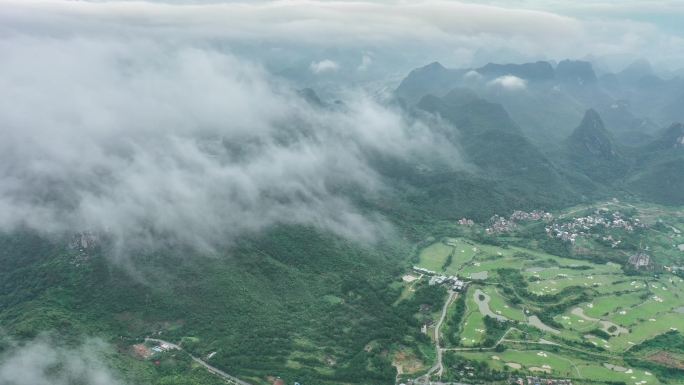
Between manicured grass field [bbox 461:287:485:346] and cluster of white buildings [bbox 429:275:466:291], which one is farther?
cluster of white buildings [bbox 429:275:466:291]

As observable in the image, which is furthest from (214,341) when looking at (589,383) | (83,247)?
(589,383)

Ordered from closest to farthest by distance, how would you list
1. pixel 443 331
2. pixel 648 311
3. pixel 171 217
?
pixel 443 331
pixel 648 311
pixel 171 217

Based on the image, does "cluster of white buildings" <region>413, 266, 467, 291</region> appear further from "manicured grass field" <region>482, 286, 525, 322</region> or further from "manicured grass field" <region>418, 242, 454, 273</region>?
"manicured grass field" <region>482, 286, 525, 322</region>

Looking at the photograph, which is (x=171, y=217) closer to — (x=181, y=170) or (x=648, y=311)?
(x=181, y=170)

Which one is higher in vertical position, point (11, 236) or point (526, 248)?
point (11, 236)

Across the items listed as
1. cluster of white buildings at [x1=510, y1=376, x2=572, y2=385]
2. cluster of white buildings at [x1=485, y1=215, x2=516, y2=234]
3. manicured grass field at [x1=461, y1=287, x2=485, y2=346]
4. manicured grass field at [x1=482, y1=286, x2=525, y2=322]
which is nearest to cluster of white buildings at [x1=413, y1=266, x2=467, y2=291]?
manicured grass field at [x1=482, y1=286, x2=525, y2=322]

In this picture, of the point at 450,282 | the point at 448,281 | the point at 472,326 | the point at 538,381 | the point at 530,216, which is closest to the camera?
the point at 538,381

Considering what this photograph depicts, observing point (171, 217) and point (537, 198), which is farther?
point (537, 198)

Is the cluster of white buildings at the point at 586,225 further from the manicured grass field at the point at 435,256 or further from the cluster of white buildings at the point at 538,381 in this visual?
the cluster of white buildings at the point at 538,381

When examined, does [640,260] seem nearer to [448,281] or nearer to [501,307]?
[501,307]

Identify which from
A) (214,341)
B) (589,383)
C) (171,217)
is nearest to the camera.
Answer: (589,383)

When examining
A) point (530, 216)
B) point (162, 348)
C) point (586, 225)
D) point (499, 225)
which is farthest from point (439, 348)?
point (530, 216)
